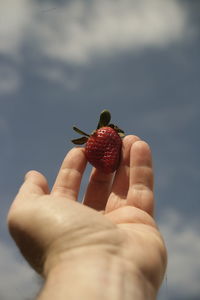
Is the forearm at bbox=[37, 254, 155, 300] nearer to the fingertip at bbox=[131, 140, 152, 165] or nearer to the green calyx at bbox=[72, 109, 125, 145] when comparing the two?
the fingertip at bbox=[131, 140, 152, 165]

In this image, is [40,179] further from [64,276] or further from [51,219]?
[64,276]

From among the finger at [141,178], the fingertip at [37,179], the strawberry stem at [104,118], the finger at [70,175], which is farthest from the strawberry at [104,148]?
the fingertip at [37,179]

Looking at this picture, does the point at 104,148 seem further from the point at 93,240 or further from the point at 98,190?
the point at 93,240

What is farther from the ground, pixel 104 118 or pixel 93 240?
pixel 104 118

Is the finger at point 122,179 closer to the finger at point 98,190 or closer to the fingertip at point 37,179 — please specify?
the finger at point 98,190

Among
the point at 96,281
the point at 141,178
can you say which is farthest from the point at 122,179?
the point at 96,281
